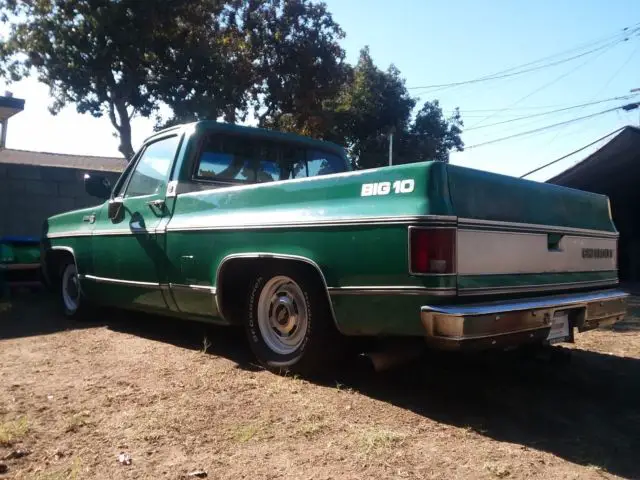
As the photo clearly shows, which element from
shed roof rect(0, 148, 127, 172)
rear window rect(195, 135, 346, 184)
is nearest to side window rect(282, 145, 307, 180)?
rear window rect(195, 135, 346, 184)

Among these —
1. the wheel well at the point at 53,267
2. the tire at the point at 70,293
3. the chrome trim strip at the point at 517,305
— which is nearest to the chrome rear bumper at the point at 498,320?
the chrome trim strip at the point at 517,305

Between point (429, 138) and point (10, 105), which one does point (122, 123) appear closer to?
point (10, 105)

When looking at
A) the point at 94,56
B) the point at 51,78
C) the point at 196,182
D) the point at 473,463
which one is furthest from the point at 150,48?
the point at 473,463

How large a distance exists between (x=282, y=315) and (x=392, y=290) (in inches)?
43.5

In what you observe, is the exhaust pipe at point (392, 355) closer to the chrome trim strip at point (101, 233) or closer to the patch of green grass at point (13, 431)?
the patch of green grass at point (13, 431)

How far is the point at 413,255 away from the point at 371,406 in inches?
41.8

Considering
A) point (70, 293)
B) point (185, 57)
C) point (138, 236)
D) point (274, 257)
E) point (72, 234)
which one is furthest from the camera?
point (185, 57)

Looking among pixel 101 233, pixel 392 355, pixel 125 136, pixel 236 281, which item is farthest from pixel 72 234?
pixel 125 136

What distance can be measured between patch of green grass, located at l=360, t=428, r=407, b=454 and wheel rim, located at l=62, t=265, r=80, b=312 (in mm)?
4540

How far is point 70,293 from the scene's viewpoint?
674 cm

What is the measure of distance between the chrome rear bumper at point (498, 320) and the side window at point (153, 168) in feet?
9.38

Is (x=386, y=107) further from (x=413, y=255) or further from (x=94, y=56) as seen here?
(x=413, y=255)

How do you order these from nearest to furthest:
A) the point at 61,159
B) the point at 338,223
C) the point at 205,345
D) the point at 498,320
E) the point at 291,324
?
the point at 498,320, the point at 338,223, the point at 291,324, the point at 205,345, the point at 61,159

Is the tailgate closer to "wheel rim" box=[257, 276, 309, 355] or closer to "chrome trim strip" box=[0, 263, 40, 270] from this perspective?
"wheel rim" box=[257, 276, 309, 355]
